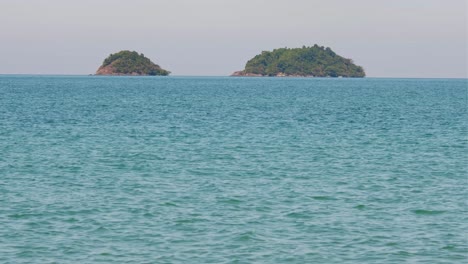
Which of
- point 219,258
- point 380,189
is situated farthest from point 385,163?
point 219,258

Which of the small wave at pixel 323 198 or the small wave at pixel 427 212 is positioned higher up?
the small wave at pixel 323 198

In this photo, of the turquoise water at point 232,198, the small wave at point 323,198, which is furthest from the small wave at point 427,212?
the small wave at point 323,198

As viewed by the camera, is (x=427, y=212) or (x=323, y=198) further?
(x=323, y=198)

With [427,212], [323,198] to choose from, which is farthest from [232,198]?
[427,212]

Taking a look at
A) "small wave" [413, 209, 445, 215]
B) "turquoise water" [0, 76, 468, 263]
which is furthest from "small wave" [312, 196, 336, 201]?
"small wave" [413, 209, 445, 215]

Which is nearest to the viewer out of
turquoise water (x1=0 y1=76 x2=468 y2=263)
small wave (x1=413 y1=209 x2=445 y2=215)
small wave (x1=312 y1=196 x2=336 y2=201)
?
turquoise water (x1=0 y1=76 x2=468 y2=263)

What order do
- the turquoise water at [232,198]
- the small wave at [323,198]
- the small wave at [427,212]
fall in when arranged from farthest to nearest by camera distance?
the small wave at [323,198] → the small wave at [427,212] → the turquoise water at [232,198]

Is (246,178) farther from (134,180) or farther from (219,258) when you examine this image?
(219,258)

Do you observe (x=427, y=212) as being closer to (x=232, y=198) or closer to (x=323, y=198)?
(x=323, y=198)

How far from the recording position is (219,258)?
19.0m

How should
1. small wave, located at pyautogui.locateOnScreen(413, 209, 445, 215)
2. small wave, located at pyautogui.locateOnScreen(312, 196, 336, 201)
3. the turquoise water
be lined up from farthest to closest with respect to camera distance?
small wave, located at pyautogui.locateOnScreen(312, 196, 336, 201)
small wave, located at pyautogui.locateOnScreen(413, 209, 445, 215)
the turquoise water

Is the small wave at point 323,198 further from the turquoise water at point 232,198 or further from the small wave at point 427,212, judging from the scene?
the small wave at point 427,212

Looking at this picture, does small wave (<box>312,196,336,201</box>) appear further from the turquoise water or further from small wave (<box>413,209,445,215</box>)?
small wave (<box>413,209,445,215</box>)

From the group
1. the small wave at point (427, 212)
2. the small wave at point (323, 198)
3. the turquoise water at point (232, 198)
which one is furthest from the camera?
the small wave at point (323, 198)
